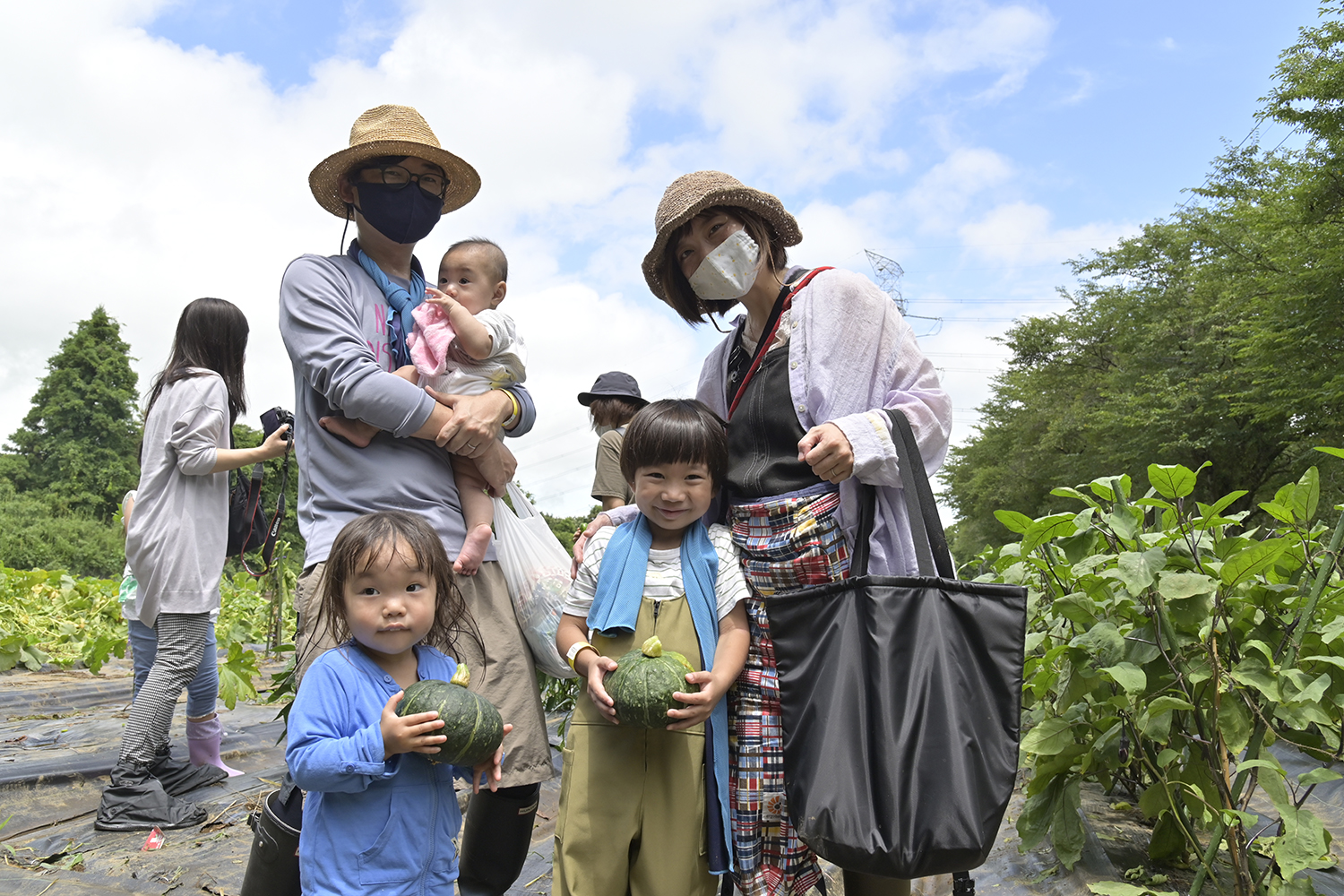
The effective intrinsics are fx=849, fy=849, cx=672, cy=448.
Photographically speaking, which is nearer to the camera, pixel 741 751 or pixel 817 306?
pixel 741 751

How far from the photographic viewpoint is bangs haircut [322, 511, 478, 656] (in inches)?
72.1

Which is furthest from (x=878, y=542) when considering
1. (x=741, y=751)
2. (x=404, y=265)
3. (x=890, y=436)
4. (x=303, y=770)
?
(x=404, y=265)

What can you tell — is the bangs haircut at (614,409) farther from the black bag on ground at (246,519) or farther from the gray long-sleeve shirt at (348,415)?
the gray long-sleeve shirt at (348,415)

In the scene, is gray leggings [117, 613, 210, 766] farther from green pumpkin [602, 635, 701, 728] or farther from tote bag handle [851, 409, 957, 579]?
tote bag handle [851, 409, 957, 579]

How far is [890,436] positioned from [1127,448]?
80.4 ft

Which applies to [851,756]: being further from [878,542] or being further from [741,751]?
[878,542]

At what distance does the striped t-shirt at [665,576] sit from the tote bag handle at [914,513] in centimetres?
29

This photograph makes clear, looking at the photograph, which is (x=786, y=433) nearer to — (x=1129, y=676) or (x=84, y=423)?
(x=1129, y=676)

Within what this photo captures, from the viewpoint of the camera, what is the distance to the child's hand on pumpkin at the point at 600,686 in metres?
1.85

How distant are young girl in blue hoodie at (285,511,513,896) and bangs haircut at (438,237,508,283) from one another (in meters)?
0.98

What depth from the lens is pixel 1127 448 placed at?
76.4ft

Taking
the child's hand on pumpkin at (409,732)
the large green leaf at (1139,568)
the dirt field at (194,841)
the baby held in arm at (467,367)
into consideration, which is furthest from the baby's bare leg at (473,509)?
the large green leaf at (1139,568)

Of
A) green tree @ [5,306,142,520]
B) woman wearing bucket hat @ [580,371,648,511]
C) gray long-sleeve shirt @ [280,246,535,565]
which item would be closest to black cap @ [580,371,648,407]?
woman wearing bucket hat @ [580,371,648,511]

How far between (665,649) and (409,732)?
60 cm
